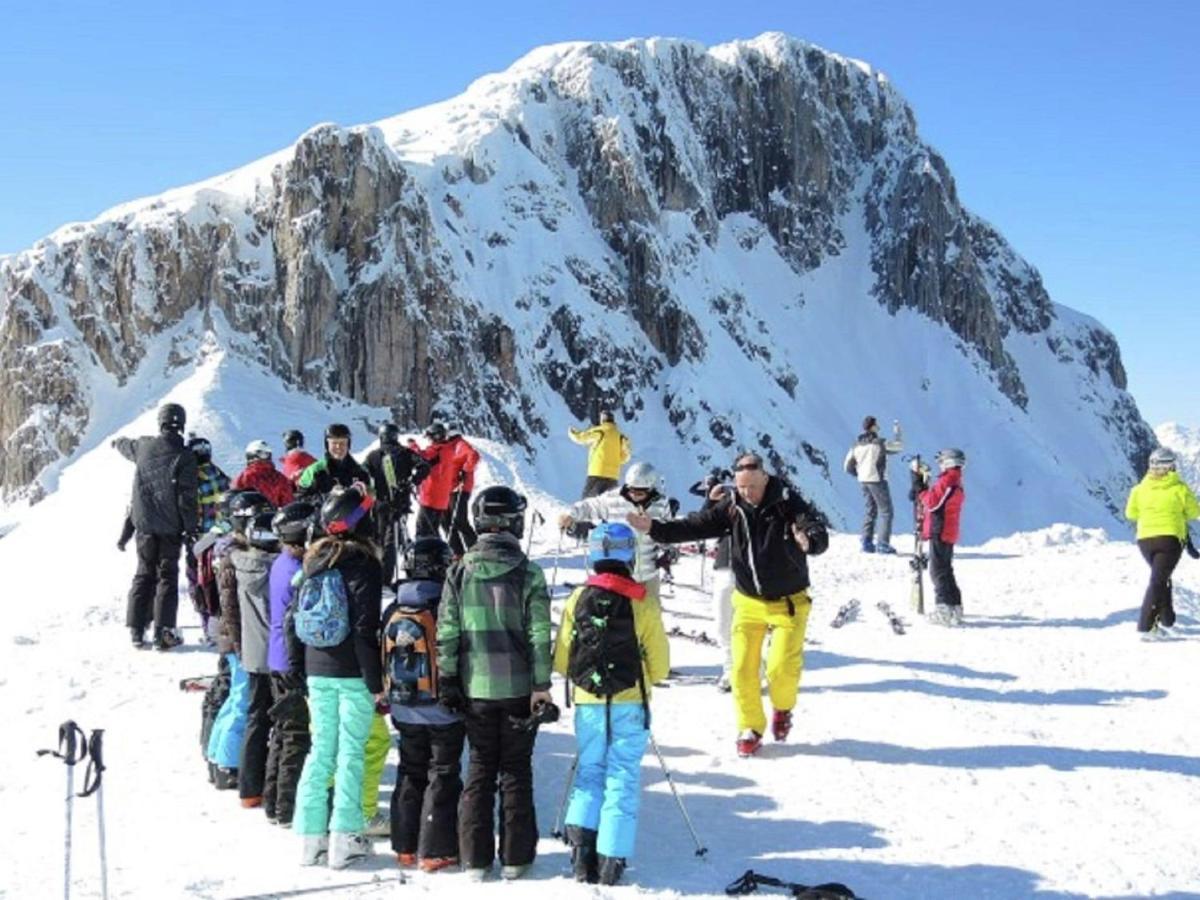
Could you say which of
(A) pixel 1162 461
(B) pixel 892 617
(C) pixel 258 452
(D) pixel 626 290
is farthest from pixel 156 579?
(D) pixel 626 290

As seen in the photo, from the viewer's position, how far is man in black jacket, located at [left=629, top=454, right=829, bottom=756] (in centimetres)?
719

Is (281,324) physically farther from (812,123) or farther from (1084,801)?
(812,123)

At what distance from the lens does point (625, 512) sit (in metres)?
8.07

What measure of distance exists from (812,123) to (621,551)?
114 meters

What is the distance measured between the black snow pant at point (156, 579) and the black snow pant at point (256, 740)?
175 inches

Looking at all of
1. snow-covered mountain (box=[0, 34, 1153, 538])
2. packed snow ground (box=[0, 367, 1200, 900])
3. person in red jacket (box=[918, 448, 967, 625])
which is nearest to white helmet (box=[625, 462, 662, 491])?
packed snow ground (box=[0, 367, 1200, 900])

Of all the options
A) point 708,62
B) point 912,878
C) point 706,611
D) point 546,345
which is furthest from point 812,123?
point 912,878

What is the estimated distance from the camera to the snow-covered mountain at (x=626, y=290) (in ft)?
166

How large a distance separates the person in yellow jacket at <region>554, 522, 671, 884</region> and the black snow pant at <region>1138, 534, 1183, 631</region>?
26.0 ft

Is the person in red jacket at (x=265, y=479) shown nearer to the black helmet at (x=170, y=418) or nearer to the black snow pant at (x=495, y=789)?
the black helmet at (x=170, y=418)

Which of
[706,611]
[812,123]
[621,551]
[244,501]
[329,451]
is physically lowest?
[706,611]

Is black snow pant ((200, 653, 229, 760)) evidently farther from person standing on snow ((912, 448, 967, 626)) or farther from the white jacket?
person standing on snow ((912, 448, 967, 626))

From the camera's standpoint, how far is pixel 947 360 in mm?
108312

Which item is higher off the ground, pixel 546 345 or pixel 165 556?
pixel 546 345
